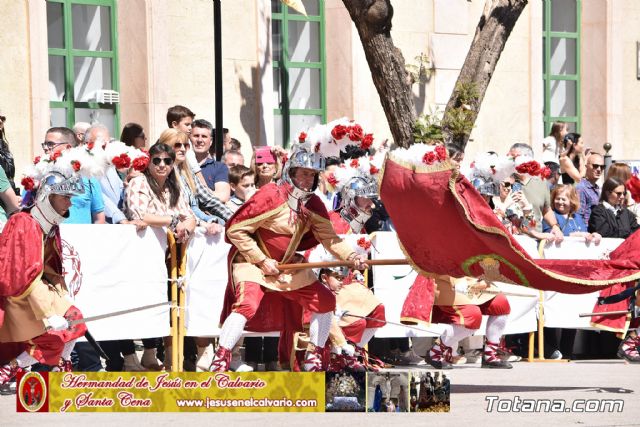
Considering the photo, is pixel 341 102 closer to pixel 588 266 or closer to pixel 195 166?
pixel 195 166

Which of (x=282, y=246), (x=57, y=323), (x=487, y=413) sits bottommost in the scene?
(x=487, y=413)

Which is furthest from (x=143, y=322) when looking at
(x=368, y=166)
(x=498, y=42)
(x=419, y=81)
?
(x=419, y=81)

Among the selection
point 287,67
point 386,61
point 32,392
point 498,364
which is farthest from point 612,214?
point 32,392

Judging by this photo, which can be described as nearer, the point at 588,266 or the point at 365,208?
the point at 588,266

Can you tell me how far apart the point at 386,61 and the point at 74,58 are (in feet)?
11.1

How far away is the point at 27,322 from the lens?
11.1 metres

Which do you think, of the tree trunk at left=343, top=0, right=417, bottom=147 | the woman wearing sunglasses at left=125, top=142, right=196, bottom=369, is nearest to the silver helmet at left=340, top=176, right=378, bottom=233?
the woman wearing sunglasses at left=125, top=142, right=196, bottom=369

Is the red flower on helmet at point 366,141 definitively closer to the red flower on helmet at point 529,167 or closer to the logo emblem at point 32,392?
the red flower on helmet at point 529,167

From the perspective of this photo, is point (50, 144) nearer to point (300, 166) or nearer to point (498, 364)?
point (300, 166)

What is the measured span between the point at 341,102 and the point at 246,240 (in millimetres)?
8602

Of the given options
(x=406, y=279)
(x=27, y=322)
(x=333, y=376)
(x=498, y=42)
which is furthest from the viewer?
(x=498, y=42)

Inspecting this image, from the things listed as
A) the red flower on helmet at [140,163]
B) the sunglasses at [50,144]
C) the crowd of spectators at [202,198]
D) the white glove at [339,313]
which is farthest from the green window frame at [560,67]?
the red flower on helmet at [140,163]

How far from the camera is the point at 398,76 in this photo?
1773 cm

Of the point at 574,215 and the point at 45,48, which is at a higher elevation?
the point at 45,48
